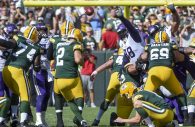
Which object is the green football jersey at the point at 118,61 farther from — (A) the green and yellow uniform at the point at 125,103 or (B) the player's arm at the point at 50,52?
(B) the player's arm at the point at 50,52

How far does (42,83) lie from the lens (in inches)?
539

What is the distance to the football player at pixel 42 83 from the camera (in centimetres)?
1361

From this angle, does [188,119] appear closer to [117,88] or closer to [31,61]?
[117,88]

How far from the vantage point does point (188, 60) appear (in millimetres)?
13688

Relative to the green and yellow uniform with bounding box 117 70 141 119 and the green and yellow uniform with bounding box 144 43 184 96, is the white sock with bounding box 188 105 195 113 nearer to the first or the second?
the green and yellow uniform with bounding box 117 70 141 119

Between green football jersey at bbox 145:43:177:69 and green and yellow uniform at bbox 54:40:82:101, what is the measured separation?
1.08 m

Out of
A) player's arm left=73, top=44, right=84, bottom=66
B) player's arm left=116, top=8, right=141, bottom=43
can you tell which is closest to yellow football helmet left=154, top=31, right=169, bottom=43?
player's arm left=116, top=8, right=141, bottom=43

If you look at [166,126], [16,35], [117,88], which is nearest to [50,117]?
[117,88]

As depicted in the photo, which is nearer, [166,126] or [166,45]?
[166,126]

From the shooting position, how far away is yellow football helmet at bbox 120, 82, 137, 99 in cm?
1262

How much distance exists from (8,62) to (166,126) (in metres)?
2.66

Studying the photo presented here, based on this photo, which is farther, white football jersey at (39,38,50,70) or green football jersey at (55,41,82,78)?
white football jersey at (39,38,50,70)

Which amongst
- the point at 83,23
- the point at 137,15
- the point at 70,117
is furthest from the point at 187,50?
the point at 83,23

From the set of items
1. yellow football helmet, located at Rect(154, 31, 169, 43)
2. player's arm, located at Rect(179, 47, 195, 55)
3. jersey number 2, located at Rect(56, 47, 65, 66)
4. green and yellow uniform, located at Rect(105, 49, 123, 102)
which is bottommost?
green and yellow uniform, located at Rect(105, 49, 123, 102)
